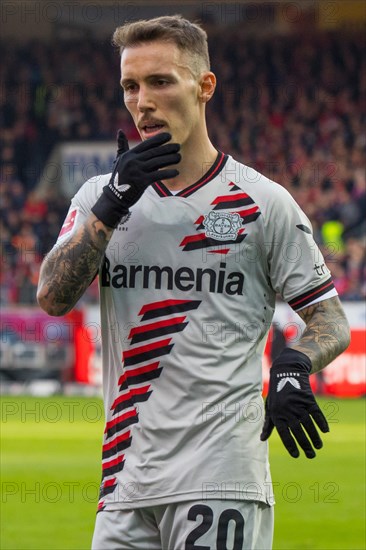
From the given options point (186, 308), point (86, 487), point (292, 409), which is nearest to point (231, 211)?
point (186, 308)

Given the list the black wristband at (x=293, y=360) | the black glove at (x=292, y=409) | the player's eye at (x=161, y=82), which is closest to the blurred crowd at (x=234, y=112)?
the player's eye at (x=161, y=82)

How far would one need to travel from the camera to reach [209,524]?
3396 millimetres

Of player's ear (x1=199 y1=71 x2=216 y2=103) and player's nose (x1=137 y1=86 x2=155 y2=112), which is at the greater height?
player's ear (x1=199 y1=71 x2=216 y2=103)

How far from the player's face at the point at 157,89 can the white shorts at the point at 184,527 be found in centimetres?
110

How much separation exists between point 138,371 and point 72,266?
37cm

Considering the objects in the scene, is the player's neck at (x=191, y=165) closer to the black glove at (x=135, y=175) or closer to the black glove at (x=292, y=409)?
the black glove at (x=135, y=175)

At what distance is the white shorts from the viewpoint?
3.39 m

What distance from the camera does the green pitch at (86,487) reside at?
327 inches

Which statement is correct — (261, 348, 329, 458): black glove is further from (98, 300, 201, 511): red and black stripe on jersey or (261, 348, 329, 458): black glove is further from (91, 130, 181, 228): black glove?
(91, 130, 181, 228): black glove

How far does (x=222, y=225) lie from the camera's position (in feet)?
11.9

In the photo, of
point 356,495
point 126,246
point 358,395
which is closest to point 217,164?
point 126,246

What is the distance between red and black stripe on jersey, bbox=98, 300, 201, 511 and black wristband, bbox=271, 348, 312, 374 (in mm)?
309

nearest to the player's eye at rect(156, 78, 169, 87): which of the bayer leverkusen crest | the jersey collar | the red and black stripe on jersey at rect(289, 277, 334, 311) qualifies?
the jersey collar

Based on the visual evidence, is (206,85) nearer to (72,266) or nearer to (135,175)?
(135,175)
